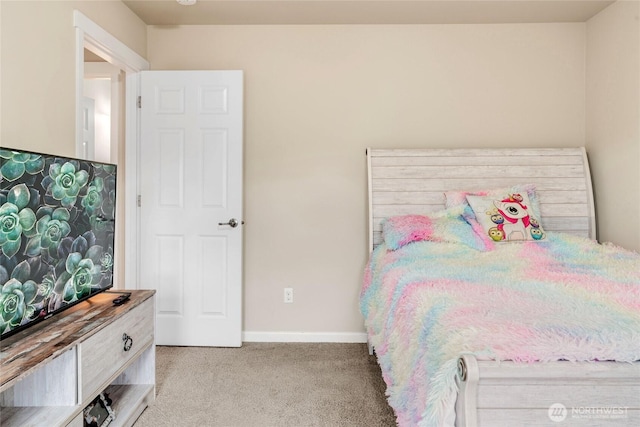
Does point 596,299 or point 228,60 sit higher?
point 228,60

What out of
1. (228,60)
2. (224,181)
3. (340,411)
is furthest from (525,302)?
(228,60)

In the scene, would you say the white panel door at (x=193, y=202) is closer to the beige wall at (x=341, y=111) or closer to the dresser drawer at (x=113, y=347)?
the beige wall at (x=341, y=111)

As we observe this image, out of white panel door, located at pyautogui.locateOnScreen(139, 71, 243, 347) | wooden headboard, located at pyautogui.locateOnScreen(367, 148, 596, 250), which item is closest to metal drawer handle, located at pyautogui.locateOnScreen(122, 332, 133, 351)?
white panel door, located at pyautogui.locateOnScreen(139, 71, 243, 347)

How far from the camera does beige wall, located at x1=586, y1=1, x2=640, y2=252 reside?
2555mm

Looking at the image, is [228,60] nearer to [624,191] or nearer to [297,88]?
[297,88]

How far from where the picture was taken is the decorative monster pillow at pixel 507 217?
99.6 inches

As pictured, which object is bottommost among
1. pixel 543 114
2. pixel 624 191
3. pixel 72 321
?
pixel 72 321

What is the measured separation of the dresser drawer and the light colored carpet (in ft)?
1.32

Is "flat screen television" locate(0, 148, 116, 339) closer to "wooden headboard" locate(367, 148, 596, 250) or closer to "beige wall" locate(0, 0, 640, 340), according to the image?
"beige wall" locate(0, 0, 640, 340)

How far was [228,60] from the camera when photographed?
121 inches

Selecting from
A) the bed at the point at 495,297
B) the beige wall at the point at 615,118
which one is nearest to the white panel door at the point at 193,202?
the bed at the point at 495,297

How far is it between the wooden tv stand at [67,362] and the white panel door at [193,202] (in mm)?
1015

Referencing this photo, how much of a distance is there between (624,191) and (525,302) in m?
1.85

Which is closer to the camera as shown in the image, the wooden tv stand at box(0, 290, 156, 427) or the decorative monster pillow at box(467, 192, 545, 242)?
the wooden tv stand at box(0, 290, 156, 427)
